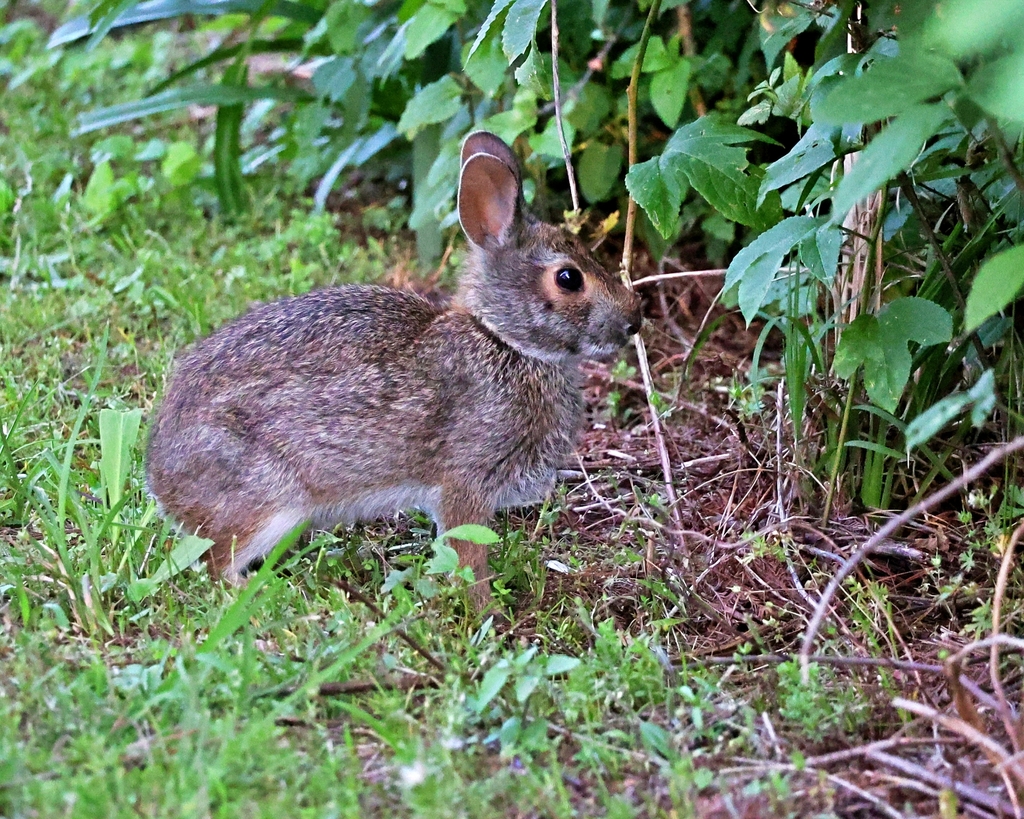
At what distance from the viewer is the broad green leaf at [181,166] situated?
644 centimetres

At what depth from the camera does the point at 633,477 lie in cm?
439

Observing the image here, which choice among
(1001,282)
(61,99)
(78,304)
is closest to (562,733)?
(1001,282)

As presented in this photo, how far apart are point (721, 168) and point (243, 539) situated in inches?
70.7

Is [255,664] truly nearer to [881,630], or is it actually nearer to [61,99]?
[881,630]

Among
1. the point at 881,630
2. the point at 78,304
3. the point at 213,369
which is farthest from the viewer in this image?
the point at 78,304

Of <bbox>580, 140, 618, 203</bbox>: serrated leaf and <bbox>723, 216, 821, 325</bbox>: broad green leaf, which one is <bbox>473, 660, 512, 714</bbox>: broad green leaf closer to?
<bbox>723, 216, 821, 325</bbox>: broad green leaf

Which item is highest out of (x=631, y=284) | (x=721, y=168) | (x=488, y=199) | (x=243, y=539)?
(x=721, y=168)

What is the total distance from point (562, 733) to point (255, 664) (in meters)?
0.75

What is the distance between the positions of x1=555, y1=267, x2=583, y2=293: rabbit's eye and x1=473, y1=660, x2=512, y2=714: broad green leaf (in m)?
1.53

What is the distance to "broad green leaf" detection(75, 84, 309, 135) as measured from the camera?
19.4 feet

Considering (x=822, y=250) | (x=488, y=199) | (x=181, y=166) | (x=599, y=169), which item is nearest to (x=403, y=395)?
(x=488, y=199)

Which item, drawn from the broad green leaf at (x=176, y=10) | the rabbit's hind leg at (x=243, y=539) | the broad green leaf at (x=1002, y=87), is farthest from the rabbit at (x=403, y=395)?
the broad green leaf at (x=176, y=10)

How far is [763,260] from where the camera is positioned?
10.4 feet

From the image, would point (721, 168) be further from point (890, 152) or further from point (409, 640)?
point (409, 640)
